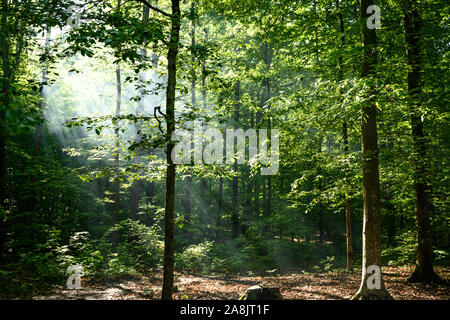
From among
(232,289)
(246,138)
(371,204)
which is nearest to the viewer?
(371,204)

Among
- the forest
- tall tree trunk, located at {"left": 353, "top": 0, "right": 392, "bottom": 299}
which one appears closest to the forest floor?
the forest

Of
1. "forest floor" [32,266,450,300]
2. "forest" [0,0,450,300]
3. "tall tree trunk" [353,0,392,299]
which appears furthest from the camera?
"forest floor" [32,266,450,300]

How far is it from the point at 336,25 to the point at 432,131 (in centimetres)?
505

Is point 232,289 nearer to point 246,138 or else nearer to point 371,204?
point 371,204

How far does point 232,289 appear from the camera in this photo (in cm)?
946

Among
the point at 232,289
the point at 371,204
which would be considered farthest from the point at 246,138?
the point at 371,204

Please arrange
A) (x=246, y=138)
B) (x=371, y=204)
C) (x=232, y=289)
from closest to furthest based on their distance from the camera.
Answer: (x=371, y=204), (x=232, y=289), (x=246, y=138)

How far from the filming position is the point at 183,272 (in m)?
12.5

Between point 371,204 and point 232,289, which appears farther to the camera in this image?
point 232,289

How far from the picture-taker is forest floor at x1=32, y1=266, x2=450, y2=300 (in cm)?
738

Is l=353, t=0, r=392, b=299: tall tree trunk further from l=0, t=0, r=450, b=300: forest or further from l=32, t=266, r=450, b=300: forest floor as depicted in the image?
l=32, t=266, r=450, b=300: forest floor

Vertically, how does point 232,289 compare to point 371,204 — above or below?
below

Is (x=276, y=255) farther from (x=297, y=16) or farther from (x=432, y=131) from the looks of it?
(x=297, y=16)

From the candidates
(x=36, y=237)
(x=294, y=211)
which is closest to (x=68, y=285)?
(x=36, y=237)
